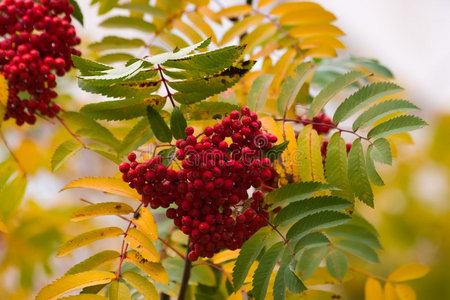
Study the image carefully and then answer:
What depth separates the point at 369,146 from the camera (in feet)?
4.05

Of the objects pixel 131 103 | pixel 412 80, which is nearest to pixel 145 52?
pixel 131 103

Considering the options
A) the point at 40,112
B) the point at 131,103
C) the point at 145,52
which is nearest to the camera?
the point at 131,103

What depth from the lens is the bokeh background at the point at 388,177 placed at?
7.95 feet

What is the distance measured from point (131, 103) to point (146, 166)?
21 centimetres

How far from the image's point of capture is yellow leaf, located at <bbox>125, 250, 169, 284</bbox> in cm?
112

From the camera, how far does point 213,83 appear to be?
1189 millimetres

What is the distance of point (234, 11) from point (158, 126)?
0.81 metres

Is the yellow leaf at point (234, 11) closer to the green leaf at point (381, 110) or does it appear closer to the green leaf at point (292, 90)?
the green leaf at point (292, 90)

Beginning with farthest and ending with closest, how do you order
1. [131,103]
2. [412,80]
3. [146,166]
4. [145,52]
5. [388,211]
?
[412,80] → [388,211] → [145,52] → [131,103] → [146,166]

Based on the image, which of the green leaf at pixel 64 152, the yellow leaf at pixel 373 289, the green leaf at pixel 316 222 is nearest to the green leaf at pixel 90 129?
the green leaf at pixel 64 152

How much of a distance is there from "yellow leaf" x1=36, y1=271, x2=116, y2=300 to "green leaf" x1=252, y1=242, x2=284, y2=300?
1.10ft

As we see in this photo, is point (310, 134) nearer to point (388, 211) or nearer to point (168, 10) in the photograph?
point (168, 10)

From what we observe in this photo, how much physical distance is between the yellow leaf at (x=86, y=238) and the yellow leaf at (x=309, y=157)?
1.59 feet

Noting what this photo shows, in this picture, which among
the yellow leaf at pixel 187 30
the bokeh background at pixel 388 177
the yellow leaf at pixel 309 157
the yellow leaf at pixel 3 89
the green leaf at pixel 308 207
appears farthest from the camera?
the bokeh background at pixel 388 177
